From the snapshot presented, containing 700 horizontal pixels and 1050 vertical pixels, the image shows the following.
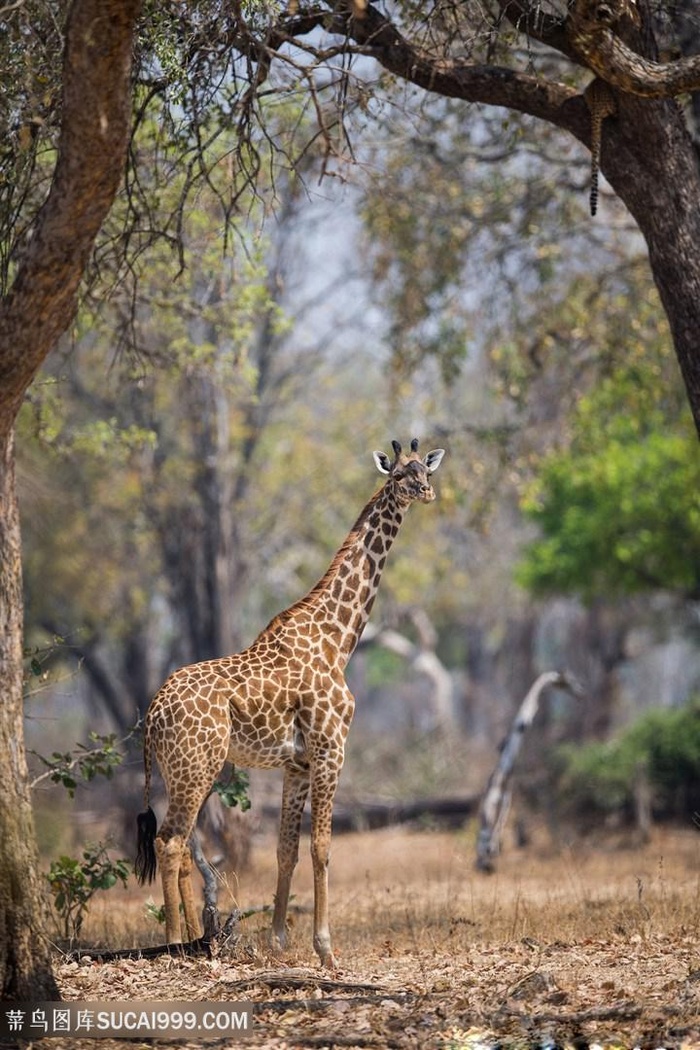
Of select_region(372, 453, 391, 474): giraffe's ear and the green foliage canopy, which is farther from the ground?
the green foliage canopy

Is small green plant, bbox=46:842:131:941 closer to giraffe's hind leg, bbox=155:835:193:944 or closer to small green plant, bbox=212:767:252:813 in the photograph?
small green plant, bbox=212:767:252:813

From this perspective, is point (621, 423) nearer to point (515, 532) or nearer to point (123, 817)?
point (123, 817)

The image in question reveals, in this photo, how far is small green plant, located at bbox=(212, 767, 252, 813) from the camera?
9.94 meters

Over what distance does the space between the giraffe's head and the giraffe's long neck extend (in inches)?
4.6

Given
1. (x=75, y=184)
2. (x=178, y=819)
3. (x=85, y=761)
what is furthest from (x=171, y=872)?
(x=75, y=184)

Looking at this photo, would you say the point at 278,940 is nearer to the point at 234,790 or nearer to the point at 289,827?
the point at 289,827

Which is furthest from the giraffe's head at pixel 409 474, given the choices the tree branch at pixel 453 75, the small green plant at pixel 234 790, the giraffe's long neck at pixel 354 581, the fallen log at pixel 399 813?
the fallen log at pixel 399 813

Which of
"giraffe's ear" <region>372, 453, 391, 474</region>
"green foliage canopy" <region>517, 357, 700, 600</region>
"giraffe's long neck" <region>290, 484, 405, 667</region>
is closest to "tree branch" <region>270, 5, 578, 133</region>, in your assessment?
"giraffe's ear" <region>372, 453, 391, 474</region>

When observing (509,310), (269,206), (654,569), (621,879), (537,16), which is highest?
(509,310)

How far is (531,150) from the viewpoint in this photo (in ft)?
57.0

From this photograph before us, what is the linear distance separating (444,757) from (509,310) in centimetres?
1101

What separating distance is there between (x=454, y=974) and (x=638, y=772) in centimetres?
1391

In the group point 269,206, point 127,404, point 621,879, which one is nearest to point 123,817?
point 127,404

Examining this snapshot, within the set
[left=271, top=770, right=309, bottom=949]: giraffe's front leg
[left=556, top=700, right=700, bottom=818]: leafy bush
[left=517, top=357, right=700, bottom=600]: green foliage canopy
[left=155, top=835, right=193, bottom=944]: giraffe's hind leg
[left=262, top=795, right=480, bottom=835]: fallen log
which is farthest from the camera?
[left=262, top=795, right=480, bottom=835]: fallen log
